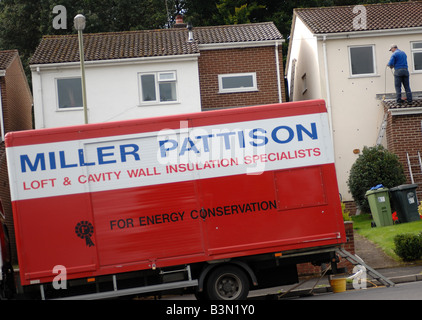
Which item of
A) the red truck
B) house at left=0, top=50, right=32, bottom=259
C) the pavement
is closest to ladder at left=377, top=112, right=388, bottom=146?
the pavement

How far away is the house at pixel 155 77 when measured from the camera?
1000 inches

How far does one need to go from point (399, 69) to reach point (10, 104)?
15483 millimetres

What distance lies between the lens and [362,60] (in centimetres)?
2612

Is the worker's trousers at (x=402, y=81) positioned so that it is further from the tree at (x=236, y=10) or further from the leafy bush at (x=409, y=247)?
the tree at (x=236, y=10)

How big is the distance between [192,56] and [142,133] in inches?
568

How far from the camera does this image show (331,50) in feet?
85.7

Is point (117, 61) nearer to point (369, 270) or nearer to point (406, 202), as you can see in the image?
point (406, 202)

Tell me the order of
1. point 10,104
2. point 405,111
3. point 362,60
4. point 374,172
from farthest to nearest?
point 10,104 < point 362,60 < point 405,111 < point 374,172

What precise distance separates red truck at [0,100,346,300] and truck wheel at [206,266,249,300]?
0.06ft

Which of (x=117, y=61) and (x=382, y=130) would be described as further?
(x=117, y=61)

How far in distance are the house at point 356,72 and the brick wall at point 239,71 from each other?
185cm

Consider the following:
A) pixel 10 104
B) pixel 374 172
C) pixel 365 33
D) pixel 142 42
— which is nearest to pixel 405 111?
pixel 374 172

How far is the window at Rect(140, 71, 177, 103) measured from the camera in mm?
25750
